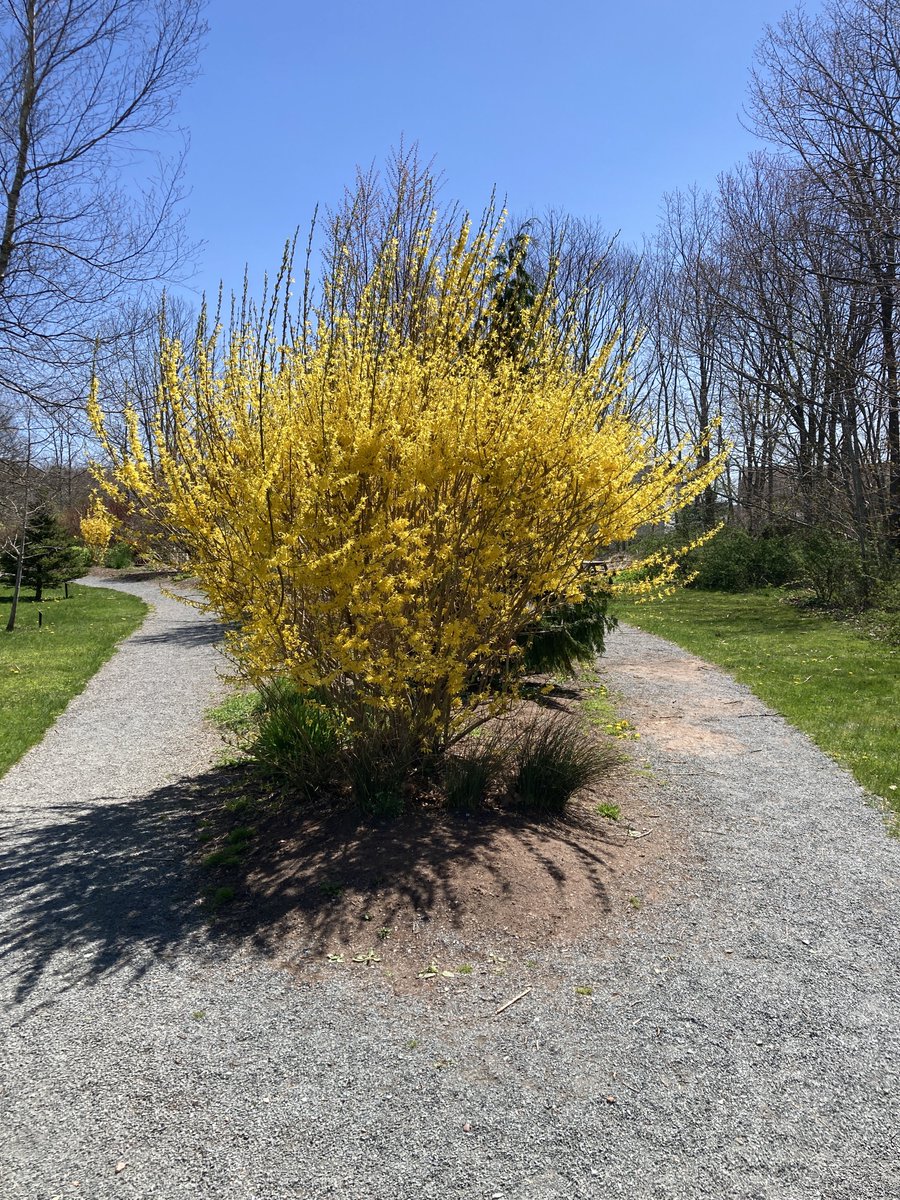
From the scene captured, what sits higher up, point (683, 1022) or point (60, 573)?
point (60, 573)

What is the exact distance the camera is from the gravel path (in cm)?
227

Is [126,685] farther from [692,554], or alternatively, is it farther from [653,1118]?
[692,554]

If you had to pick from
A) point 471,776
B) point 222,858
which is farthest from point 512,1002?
point 222,858

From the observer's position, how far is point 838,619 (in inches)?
554

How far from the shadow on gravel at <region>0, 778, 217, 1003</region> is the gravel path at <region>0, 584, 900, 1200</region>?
16 millimetres

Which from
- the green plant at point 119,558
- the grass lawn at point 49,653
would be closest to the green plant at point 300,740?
the grass lawn at point 49,653

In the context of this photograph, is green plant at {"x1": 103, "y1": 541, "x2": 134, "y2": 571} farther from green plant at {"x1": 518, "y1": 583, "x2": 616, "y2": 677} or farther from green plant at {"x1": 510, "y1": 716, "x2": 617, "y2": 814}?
green plant at {"x1": 510, "y1": 716, "x2": 617, "y2": 814}

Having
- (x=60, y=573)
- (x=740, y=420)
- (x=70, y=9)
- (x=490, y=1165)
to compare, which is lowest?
(x=490, y=1165)

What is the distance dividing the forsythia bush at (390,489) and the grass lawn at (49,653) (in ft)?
11.6

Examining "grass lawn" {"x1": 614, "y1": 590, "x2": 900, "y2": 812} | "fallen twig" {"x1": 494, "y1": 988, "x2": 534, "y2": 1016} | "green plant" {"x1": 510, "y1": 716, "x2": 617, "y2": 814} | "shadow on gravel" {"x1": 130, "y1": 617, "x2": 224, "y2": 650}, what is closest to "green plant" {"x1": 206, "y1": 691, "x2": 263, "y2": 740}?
"green plant" {"x1": 510, "y1": 716, "x2": 617, "y2": 814}

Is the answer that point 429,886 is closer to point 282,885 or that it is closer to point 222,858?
point 282,885

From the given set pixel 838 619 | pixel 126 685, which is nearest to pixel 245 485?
pixel 126 685

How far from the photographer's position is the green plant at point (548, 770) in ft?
15.5

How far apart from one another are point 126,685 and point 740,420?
17.4 m
